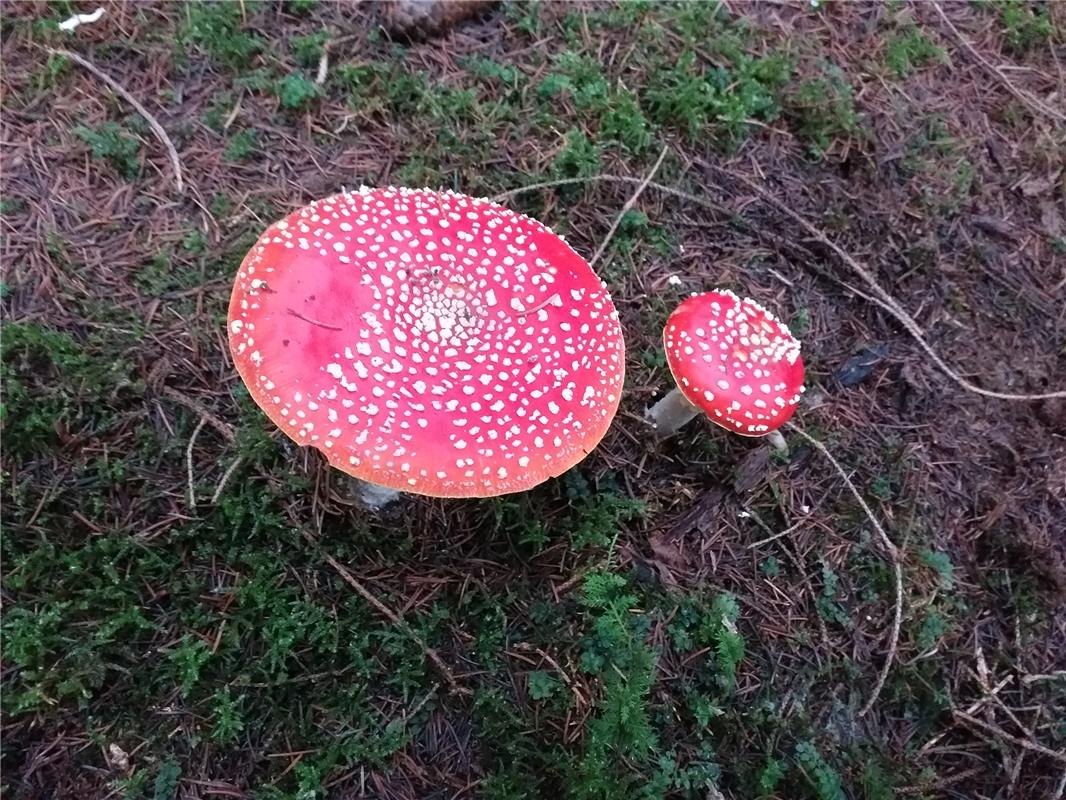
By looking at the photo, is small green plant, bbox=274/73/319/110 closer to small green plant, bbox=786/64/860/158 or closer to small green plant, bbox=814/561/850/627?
small green plant, bbox=786/64/860/158

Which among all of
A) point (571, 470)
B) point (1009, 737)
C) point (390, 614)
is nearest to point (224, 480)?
point (390, 614)

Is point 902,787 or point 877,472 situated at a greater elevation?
point 877,472

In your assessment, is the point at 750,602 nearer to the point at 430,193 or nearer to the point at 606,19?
the point at 430,193

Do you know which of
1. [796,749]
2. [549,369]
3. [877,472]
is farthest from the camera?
[877,472]

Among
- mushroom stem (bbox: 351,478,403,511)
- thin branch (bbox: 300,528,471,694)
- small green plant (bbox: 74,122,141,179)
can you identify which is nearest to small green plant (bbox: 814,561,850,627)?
thin branch (bbox: 300,528,471,694)

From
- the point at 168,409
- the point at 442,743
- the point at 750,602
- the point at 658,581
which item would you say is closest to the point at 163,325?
the point at 168,409

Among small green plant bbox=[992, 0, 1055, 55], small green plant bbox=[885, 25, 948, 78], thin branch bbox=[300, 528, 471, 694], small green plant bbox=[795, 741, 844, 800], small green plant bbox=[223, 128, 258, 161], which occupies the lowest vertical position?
thin branch bbox=[300, 528, 471, 694]
